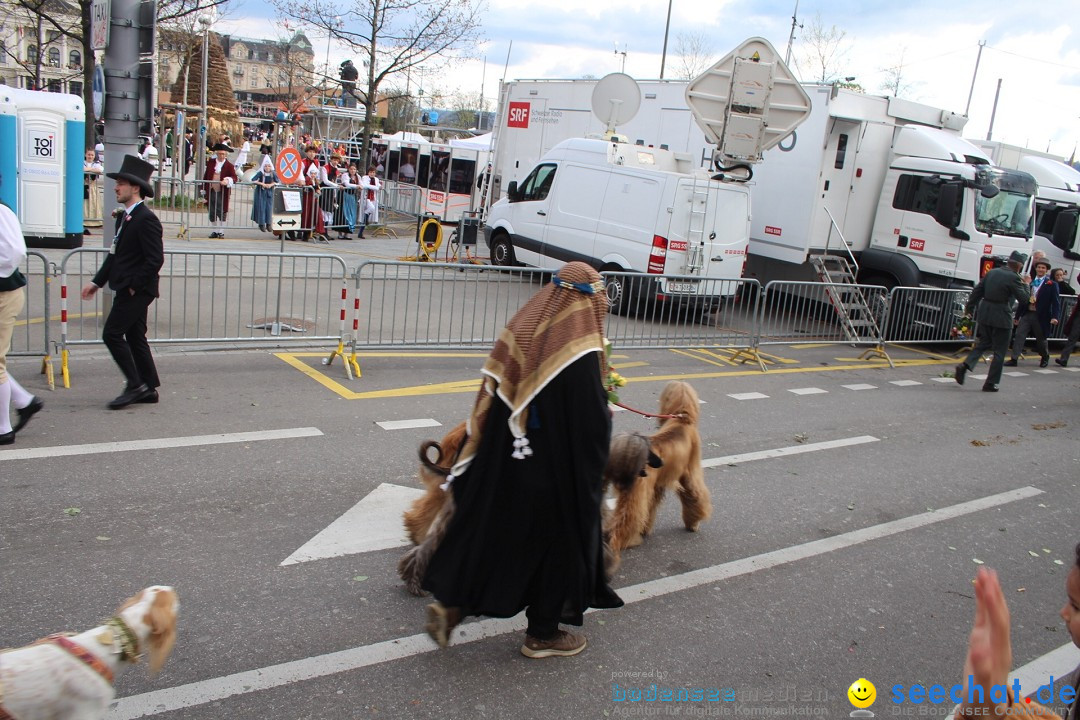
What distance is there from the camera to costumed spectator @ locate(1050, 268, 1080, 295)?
14.6 meters

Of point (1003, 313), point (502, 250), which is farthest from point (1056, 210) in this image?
point (502, 250)

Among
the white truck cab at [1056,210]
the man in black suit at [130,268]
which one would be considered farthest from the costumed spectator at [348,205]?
the white truck cab at [1056,210]

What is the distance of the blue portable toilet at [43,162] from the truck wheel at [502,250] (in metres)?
7.59

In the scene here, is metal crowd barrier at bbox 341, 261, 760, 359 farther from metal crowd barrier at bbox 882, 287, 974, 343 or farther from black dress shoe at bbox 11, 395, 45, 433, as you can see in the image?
→ black dress shoe at bbox 11, 395, 45, 433

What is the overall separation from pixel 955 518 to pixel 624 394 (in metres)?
3.60

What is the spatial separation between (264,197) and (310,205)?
1.00m

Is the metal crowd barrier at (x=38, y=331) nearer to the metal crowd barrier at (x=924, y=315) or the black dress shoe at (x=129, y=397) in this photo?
the black dress shoe at (x=129, y=397)

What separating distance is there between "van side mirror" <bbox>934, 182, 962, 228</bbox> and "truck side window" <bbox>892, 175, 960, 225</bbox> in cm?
19

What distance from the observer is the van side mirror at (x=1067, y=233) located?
53.7 ft

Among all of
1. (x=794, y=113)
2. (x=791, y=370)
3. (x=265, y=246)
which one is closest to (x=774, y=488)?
(x=791, y=370)

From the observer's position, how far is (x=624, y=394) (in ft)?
29.8

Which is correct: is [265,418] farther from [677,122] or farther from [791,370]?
[677,122]

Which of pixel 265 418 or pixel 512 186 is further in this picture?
pixel 512 186

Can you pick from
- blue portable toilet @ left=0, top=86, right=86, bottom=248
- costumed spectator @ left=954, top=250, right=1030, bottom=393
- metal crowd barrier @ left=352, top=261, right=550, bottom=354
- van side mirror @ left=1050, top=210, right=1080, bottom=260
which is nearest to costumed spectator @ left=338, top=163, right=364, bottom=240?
blue portable toilet @ left=0, top=86, right=86, bottom=248
